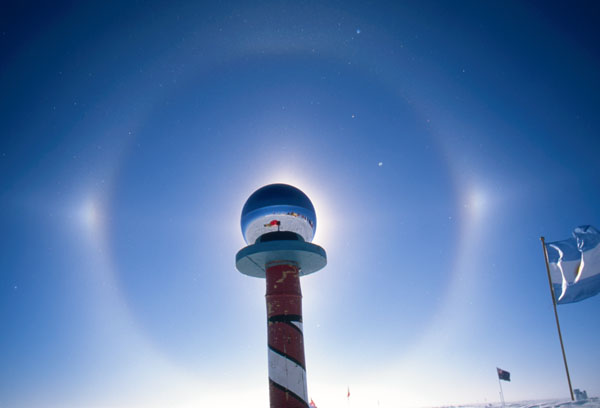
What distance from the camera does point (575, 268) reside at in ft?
57.5

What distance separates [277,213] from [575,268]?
16.0m

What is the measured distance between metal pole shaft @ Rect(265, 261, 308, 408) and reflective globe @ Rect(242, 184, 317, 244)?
1397 mm

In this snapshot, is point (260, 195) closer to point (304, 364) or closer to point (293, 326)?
point (293, 326)

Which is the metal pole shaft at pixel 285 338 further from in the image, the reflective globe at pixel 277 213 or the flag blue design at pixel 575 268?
the flag blue design at pixel 575 268

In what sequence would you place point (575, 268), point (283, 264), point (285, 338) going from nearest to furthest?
point (285, 338), point (283, 264), point (575, 268)

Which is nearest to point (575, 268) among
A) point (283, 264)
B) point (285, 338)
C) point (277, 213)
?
point (283, 264)

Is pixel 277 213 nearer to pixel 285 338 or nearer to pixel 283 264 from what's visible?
pixel 283 264

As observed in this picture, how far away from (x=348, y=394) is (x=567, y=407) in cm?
2406

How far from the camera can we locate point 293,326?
11938 millimetres

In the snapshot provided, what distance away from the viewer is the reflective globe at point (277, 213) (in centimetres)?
1303

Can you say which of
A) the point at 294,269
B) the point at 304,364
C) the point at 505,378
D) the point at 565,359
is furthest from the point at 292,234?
the point at 505,378

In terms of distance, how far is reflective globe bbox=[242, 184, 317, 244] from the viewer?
1303cm

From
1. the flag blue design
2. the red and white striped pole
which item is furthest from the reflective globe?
the flag blue design

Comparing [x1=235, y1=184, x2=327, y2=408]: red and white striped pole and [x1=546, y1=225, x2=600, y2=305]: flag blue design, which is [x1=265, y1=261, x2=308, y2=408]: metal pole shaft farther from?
[x1=546, y1=225, x2=600, y2=305]: flag blue design
